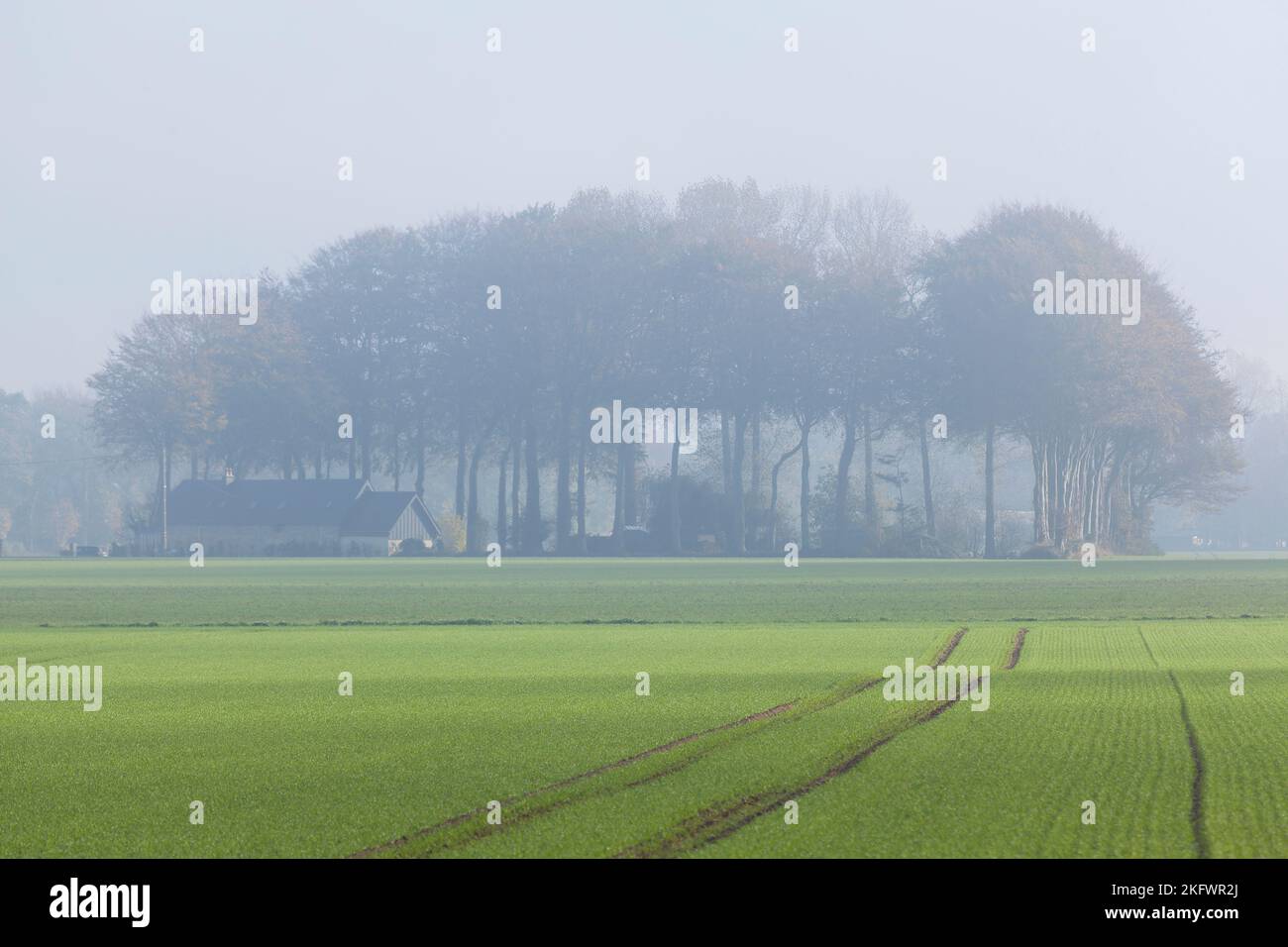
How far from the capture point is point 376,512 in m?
118

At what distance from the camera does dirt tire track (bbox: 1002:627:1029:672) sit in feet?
82.2

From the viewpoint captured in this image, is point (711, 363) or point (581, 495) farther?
point (581, 495)

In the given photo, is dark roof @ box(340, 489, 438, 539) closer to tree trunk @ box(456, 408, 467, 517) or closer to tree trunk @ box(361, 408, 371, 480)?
tree trunk @ box(361, 408, 371, 480)

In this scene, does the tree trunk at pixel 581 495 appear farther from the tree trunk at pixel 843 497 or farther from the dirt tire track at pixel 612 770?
the dirt tire track at pixel 612 770

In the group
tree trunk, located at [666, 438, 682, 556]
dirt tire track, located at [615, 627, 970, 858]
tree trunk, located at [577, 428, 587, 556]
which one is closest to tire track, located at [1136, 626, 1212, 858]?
dirt tire track, located at [615, 627, 970, 858]

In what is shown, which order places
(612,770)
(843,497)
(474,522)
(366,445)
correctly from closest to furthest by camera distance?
1. (612,770)
2. (843,497)
3. (474,522)
4. (366,445)

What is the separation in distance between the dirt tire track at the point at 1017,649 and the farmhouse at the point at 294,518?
8531 centimetres

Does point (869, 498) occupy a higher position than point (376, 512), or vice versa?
point (869, 498)

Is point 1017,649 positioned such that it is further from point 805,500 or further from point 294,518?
point 294,518

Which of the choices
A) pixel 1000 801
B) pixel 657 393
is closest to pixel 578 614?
pixel 1000 801

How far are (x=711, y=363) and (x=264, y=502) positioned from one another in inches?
1499

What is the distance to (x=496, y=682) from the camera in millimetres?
23094

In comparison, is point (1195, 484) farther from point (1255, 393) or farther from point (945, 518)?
point (1255, 393)


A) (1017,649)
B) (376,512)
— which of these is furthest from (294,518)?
(1017,649)
